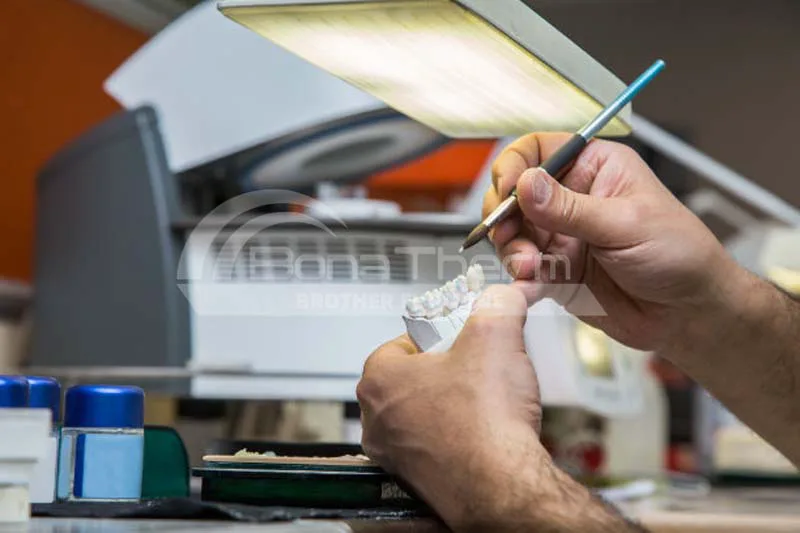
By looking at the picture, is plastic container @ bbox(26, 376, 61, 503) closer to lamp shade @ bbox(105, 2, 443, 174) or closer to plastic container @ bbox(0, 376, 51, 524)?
plastic container @ bbox(0, 376, 51, 524)

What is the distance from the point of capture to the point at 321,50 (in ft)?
2.82

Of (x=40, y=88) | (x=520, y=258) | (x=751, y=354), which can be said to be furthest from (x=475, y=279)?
(x=40, y=88)

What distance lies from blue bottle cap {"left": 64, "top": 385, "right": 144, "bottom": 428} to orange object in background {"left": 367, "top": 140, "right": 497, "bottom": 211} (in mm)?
1370

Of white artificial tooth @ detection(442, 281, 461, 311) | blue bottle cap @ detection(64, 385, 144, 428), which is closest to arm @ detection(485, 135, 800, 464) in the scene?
white artificial tooth @ detection(442, 281, 461, 311)

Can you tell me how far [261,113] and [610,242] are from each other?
0.70 m

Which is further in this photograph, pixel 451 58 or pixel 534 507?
pixel 451 58

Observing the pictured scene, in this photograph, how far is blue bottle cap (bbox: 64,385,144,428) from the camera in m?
0.77

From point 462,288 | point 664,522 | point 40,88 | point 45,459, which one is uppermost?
point 40,88

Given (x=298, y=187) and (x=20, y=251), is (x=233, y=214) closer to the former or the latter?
(x=298, y=187)

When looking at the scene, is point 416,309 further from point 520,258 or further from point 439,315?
point 520,258

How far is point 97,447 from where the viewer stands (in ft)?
2.52

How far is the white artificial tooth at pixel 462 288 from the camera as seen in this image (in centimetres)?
78

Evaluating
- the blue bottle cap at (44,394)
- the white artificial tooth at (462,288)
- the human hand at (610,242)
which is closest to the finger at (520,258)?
the human hand at (610,242)

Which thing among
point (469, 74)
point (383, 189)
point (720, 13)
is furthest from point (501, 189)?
point (720, 13)
